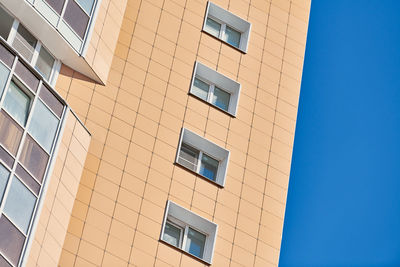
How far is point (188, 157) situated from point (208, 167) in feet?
2.61

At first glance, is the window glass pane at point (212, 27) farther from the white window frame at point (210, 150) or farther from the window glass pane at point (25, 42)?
the window glass pane at point (25, 42)

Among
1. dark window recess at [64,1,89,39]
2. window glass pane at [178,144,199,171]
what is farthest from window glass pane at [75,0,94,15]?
window glass pane at [178,144,199,171]

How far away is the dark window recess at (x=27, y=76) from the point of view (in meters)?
21.8

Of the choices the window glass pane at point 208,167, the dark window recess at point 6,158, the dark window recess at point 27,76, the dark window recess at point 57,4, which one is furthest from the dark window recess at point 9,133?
the window glass pane at point 208,167

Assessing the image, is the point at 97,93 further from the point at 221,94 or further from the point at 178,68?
the point at 221,94

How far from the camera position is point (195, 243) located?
1081 inches

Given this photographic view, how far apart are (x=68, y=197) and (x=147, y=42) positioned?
22.9 ft

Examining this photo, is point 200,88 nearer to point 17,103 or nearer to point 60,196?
point 60,196

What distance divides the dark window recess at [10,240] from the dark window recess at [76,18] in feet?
24.2

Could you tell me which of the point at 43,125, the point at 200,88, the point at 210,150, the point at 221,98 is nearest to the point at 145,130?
the point at 210,150

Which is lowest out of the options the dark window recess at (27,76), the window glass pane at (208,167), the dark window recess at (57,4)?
the dark window recess at (27,76)

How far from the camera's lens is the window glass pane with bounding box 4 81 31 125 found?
21.3m

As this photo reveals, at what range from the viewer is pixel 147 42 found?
95.0ft

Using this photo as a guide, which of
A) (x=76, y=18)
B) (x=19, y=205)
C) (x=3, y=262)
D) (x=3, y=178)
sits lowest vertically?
(x=3, y=262)
